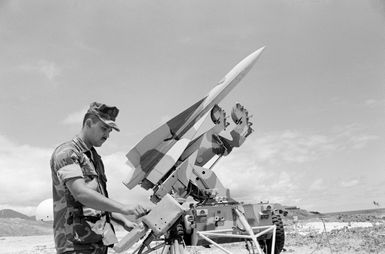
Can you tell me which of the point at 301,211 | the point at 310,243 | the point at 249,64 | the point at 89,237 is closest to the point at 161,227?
the point at 89,237

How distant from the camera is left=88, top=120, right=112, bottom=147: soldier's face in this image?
9.07 feet

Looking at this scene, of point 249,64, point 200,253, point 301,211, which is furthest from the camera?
point 200,253

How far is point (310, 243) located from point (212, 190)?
23.6ft

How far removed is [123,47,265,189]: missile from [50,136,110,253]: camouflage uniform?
12.6ft

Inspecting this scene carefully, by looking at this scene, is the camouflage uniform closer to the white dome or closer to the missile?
the missile

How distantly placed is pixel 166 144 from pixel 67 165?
4.34 metres

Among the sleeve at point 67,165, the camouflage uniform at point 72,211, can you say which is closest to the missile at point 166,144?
the camouflage uniform at point 72,211

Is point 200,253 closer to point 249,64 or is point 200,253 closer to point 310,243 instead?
point 310,243

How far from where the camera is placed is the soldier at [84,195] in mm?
2475

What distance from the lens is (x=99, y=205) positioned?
95.9 inches

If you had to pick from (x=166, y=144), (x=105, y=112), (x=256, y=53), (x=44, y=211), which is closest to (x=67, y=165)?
(x=105, y=112)

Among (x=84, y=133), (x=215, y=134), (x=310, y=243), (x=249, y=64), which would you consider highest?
(x=249, y=64)

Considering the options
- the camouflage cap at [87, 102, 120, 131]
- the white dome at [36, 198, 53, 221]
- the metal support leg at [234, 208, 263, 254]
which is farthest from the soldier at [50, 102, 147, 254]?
the white dome at [36, 198, 53, 221]

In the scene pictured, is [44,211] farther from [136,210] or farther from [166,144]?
[136,210]
